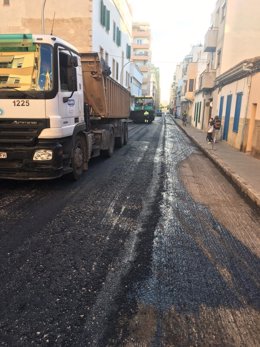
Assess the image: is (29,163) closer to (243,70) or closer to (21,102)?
(21,102)

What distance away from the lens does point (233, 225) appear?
5703mm

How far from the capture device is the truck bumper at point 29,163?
22.1 ft

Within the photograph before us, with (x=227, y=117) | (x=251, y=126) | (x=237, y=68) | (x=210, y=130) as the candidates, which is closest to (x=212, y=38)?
(x=227, y=117)

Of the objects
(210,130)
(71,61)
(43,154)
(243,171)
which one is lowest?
(243,171)

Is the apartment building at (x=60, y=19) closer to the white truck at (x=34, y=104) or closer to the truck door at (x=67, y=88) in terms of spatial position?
the truck door at (x=67, y=88)

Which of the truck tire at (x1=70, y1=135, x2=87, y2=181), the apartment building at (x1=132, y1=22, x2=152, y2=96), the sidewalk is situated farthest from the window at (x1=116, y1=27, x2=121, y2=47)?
the apartment building at (x1=132, y1=22, x2=152, y2=96)

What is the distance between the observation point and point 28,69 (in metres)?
6.64

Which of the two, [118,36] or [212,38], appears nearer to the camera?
[212,38]

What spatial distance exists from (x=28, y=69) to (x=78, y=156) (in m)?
2.50

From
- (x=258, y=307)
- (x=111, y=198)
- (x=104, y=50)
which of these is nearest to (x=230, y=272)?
(x=258, y=307)

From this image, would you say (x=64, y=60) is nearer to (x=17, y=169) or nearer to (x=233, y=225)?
(x=17, y=169)

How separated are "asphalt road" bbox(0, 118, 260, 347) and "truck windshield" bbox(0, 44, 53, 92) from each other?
87.6 inches

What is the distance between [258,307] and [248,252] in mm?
1390

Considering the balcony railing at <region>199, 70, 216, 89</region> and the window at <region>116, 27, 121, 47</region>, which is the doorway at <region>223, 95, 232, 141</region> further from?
the window at <region>116, 27, 121, 47</region>
